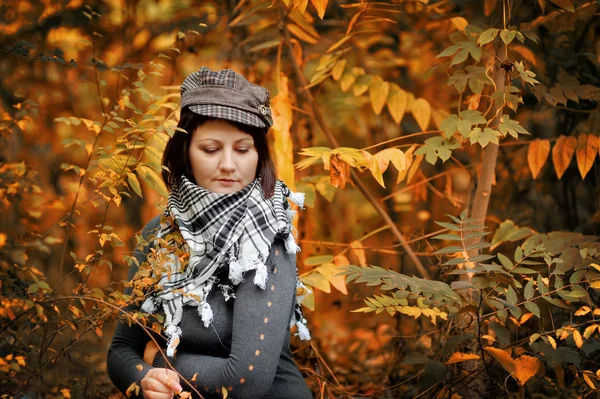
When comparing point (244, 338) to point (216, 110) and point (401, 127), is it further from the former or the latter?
point (401, 127)

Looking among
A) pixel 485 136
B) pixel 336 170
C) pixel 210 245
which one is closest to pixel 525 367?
pixel 485 136

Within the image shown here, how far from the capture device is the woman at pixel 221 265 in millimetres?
1921

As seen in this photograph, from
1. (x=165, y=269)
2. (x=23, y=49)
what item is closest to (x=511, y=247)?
(x=165, y=269)

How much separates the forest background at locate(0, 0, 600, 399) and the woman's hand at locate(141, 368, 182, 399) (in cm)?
16

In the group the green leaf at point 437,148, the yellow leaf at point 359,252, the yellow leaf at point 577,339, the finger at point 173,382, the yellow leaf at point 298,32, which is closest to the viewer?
the finger at point 173,382

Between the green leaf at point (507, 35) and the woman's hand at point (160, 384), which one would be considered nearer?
the woman's hand at point (160, 384)

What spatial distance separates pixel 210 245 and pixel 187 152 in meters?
0.32

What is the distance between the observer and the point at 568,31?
11.2 feet

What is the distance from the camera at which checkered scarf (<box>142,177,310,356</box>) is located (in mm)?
1983

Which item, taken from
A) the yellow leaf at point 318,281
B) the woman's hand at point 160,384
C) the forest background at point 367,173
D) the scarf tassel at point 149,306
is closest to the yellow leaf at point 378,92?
the forest background at point 367,173

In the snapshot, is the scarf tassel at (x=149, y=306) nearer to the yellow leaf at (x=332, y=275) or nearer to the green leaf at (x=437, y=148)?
the yellow leaf at (x=332, y=275)

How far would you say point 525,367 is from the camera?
92.0 inches

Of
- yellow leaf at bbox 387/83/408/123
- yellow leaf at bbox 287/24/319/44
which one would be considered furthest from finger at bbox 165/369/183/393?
yellow leaf at bbox 287/24/319/44

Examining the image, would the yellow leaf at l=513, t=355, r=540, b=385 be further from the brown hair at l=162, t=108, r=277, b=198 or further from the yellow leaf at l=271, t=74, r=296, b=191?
the yellow leaf at l=271, t=74, r=296, b=191
